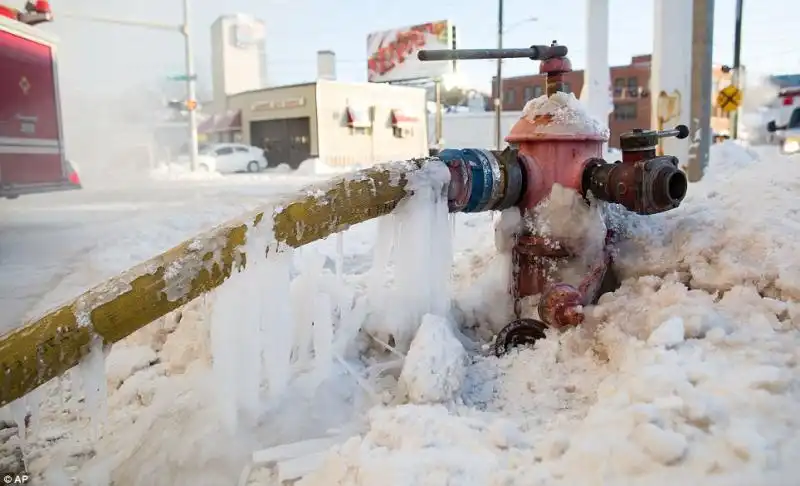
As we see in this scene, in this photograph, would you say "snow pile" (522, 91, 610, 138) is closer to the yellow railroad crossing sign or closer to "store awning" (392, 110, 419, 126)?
the yellow railroad crossing sign

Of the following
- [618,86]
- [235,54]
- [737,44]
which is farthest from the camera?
[618,86]

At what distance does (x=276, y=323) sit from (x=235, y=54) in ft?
107

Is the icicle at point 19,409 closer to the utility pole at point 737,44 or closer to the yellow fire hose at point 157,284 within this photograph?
the yellow fire hose at point 157,284

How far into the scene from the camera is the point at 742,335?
1.78m

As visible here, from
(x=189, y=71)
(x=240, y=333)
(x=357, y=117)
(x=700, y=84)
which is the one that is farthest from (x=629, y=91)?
(x=240, y=333)

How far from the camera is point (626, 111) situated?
35281mm

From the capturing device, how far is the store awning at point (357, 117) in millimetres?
26188

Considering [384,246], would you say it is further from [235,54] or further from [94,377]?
[235,54]

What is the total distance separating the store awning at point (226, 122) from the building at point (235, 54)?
35.0 inches

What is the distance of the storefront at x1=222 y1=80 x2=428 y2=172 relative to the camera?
25438mm

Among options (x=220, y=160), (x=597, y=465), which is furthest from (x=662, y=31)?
(x=220, y=160)

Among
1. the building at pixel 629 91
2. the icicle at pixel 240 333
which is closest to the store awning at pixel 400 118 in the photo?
the building at pixel 629 91

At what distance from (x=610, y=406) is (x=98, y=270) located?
3.79 m

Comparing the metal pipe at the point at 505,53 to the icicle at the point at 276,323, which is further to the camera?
the metal pipe at the point at 505,53
